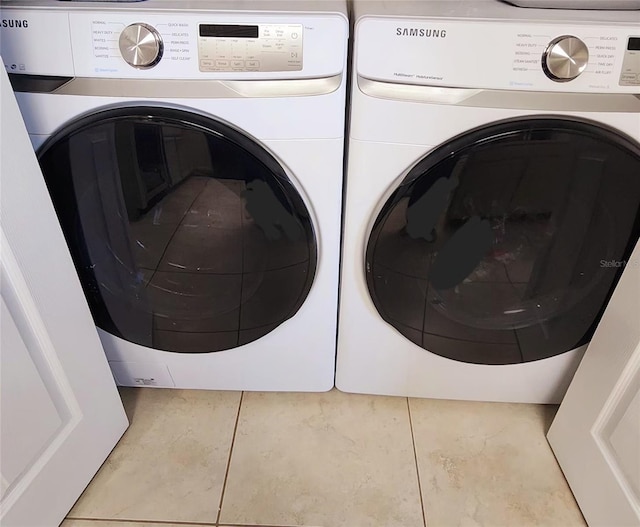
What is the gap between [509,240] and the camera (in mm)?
1019

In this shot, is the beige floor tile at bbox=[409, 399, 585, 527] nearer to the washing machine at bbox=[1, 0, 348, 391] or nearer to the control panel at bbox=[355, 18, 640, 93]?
the washing machine at bbox=[1, 0, 348, 391]

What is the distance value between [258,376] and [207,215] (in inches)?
17.2

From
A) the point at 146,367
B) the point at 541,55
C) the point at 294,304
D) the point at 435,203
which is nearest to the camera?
the point at 541,55

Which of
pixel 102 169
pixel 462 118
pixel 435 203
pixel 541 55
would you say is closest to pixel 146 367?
pixel 102 169

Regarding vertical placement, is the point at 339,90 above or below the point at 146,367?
above

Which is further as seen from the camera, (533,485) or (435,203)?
(533,485)

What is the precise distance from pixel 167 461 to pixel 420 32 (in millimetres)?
961

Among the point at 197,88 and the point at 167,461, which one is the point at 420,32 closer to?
the point at 197,88

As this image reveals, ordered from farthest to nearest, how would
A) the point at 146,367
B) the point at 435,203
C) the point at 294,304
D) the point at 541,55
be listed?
1. the point at 146,367
2. the point at 294,304
3. the point at 435,203
4. the point at 541,55

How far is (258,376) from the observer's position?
50.3 inches

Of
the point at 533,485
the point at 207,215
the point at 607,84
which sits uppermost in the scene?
the point at 607,84

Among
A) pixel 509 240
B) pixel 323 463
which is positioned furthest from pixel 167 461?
pixel 509 240

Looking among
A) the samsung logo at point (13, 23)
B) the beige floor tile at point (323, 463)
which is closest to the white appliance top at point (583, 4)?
the samsung logo at point (13, 23)

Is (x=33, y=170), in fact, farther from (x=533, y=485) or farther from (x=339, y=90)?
(x=533, y=485)
